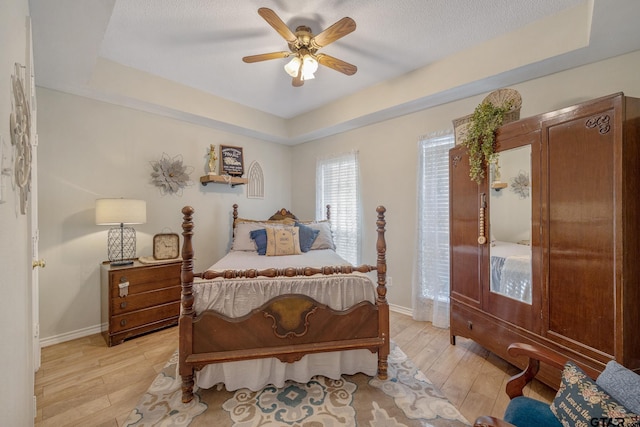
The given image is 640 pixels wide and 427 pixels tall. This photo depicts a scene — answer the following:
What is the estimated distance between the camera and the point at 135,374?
2.05 meters

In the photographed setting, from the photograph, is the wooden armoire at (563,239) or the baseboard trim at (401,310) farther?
the baseboard trim at (401,310)

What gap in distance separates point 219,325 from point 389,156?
2.77 meters

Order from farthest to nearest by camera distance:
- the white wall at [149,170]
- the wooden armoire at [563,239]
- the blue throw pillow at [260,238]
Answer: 1. the blue throw pillow at [260,238]
2. the white wall at [149,170]
3. the wooden armoire at [563,239]

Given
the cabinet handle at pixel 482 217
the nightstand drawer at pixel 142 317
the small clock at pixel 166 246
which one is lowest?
the nightstand drawer at pixel 142 317

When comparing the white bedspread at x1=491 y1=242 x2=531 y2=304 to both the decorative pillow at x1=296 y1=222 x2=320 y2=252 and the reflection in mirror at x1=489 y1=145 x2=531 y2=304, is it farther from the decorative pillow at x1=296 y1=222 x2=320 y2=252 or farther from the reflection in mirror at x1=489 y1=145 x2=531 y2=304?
the decorative pillow at x1=296 y1=222 x2=320 y2=252

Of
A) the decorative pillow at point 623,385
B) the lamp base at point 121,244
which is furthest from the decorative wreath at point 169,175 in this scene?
the decorative pillow at point 623,385

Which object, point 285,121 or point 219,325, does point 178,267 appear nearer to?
point 219,325

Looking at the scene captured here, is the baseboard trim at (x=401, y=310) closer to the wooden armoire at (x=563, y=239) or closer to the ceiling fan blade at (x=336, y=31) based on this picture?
the wooden armoire at (x=563, y=239)

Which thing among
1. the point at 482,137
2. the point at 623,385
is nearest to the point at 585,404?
the point at 623,385

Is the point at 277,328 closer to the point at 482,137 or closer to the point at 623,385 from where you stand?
the point at 623,385

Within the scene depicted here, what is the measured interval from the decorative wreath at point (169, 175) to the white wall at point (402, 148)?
2.01m

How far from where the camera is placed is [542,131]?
1.74 metres

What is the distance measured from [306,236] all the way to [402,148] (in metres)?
1.66

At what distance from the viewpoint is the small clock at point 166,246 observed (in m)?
2.99
